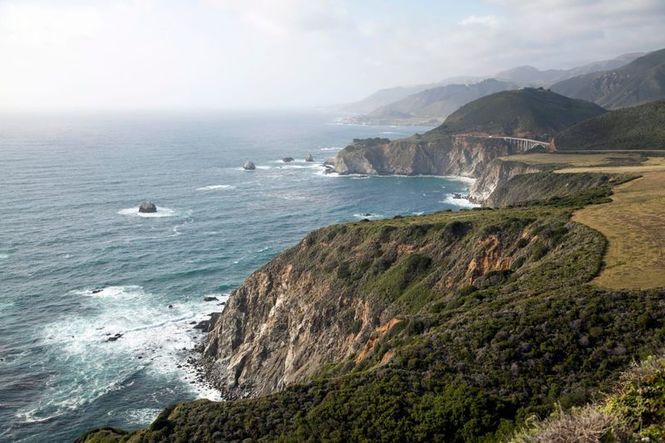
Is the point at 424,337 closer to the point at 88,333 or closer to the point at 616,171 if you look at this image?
the point at 88,333

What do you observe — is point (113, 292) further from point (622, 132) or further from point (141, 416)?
point (622, 132)

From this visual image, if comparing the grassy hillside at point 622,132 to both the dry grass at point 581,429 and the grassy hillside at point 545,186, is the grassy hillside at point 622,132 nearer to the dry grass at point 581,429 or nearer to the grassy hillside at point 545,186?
the grassy hillside at point 545,186

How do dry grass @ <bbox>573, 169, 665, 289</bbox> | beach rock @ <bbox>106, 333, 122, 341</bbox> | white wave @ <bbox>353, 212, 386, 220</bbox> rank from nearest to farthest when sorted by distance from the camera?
dry grass @ <bbox>573, 169, 665, 289</bbox> < beach rock @ <bbox>106, 333, 122, 341</bbox> < white wave @ <bbox>353, 212, 386, 220</bbox>

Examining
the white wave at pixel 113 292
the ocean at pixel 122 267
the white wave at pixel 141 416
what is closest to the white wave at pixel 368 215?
the ocean at pixel 122 267

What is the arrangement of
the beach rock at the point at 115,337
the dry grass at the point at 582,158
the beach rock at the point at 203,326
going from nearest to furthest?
the beach rock at the point at 115,337 → the beach rock at the point at 203,326 → the dry grass at the point at 582,158

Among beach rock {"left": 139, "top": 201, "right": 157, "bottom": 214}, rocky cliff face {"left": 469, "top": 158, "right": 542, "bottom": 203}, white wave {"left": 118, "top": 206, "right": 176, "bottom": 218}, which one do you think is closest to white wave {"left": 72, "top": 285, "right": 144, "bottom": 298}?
white wave {"left": 118, "top": 206, "right": 176, "bottom": 218}

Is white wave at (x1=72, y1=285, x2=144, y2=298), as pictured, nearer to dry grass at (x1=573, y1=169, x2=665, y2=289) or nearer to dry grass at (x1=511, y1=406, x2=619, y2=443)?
dry grass at (x1=573, y1=169, x2=665, y2=289)

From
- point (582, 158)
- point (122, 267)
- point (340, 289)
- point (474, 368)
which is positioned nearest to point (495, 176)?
point (582, 158)
